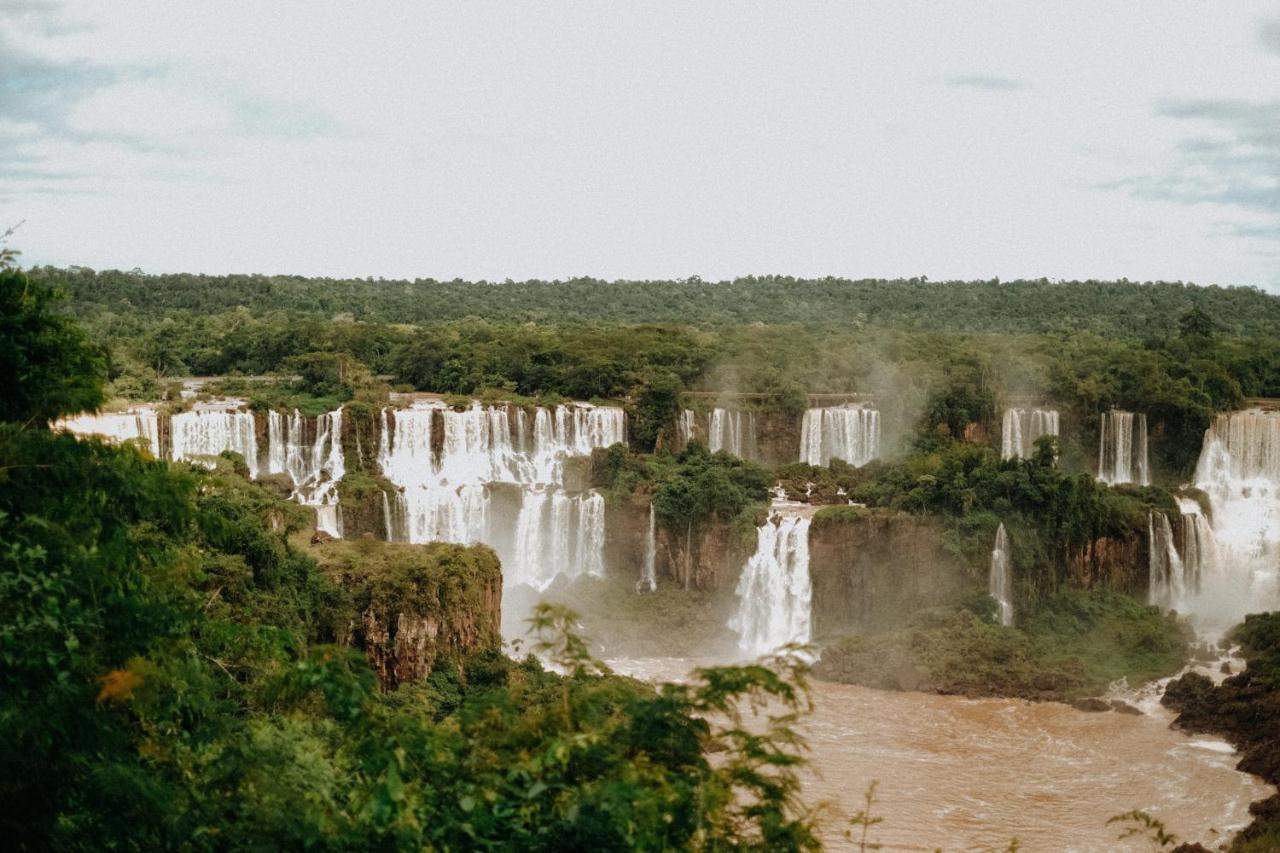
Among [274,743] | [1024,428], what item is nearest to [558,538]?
[1024,428]

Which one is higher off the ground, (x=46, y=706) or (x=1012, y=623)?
(x=46, y=706)

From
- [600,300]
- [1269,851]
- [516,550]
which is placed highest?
[600,300]

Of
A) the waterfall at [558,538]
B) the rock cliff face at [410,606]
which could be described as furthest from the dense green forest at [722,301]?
the rock cliff face at [410,606]

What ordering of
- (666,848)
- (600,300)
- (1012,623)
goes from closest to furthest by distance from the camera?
(666,848), (1012,623), (600,300)

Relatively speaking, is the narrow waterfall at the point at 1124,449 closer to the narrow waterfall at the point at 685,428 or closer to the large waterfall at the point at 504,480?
the narrow waterfall at the point at 685,428

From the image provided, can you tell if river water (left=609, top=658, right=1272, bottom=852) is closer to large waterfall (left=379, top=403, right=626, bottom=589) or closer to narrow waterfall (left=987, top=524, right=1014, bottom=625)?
narrow waterfall (left=987, top=524, right=1014, bottom=625)

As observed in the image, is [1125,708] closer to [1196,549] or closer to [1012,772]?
[1012,772]

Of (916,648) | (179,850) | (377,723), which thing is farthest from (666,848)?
(916,648)

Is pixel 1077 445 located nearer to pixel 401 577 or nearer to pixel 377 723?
pixel 401 577
